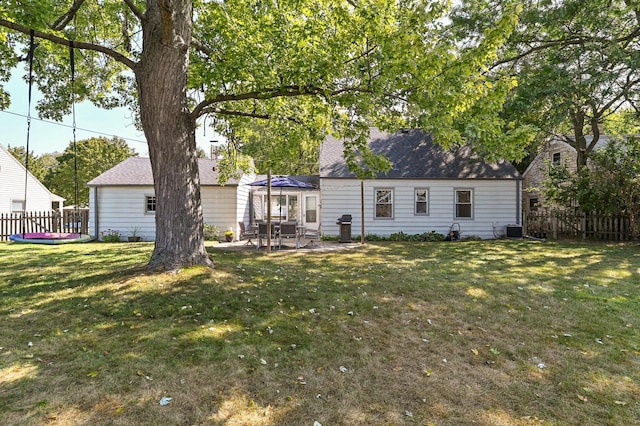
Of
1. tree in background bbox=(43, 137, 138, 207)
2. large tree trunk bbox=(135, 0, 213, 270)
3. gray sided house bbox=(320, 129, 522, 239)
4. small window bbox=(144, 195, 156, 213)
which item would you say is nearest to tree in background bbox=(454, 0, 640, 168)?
gray sided house bbox=(320, 129, 522, 239)

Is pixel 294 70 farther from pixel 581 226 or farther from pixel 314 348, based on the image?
pixel 581 226

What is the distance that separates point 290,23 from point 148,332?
20.3 feet

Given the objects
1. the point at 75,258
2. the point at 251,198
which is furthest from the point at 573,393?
the point at 251,198

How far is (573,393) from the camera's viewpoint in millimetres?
3236

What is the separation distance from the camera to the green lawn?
291cm

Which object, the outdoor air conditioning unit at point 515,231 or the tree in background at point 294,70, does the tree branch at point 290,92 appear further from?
the outdoor air conditioning unit at point 515,231

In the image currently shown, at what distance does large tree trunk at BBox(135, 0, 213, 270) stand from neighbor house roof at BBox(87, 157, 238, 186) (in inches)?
357

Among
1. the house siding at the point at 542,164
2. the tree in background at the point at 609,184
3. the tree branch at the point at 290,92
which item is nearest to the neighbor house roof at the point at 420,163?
the tree in background at the point at 609,184

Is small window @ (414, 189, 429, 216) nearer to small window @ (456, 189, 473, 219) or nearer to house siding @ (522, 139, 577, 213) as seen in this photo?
small window @ (456, 189, 473, 219)

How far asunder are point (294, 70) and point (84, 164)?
110 feet

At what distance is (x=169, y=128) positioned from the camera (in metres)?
6.50

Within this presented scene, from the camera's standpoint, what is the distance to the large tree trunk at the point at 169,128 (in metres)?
6.39

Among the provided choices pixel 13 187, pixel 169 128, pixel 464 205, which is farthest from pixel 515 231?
pixel 13 187

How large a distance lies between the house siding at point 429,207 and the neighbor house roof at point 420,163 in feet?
1.00
